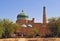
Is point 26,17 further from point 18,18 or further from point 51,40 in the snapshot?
point 51,40

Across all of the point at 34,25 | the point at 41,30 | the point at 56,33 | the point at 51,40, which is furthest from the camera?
the point at 34,25

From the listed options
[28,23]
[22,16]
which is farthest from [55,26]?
[28,23]


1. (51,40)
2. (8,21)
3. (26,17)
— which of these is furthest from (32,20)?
(51,40)

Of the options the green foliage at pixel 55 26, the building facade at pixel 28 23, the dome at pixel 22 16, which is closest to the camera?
the green foliage at pixel 55 26

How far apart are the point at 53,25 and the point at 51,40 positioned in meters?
29.9

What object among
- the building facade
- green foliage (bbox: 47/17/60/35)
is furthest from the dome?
green foliage (bbox: 47/17/60/35)

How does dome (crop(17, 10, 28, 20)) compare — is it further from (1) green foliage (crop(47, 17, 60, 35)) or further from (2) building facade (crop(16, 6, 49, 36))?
A: (1) green foliage (crop(47, 17, 60, 35))

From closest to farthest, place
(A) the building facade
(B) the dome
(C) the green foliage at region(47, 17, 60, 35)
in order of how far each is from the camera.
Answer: (C) the green foliage at region(47, 17, 60, 35) → (A) the building facade → (B) the dome

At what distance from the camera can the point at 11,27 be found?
1795 inches

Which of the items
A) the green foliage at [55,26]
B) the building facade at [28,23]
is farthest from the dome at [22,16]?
the green foliage at [55,26]

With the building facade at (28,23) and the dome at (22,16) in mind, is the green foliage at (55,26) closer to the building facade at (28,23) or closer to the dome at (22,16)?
the building facade at (28,23)

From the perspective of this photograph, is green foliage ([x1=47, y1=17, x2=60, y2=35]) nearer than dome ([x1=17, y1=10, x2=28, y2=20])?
Yes

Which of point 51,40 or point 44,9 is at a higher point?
point 44,9

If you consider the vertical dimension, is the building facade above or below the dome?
below
